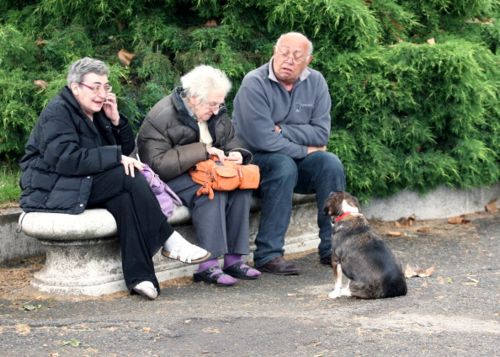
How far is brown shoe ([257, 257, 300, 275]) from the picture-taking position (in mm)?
6871

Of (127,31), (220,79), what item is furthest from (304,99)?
(127,31)

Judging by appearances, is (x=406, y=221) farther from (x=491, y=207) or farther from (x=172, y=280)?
(x=172, y=280)

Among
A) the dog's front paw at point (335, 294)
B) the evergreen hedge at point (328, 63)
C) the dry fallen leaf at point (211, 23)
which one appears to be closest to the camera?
the dog's front paw at point (335, 294)

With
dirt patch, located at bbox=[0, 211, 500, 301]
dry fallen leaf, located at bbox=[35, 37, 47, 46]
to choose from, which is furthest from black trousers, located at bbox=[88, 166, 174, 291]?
dry fallen leaf, located at bbox=[35, 37, 47, 46]

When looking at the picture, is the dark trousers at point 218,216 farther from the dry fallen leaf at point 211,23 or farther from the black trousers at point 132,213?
the dry fallen leaf at point 211,23

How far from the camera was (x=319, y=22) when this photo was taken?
26.1ft

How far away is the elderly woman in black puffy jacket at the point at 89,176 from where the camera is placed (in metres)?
5.97

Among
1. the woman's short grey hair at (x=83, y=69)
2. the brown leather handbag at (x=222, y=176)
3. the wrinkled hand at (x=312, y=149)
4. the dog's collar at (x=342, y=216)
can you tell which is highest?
the woman's short grey hair at (x=83, y=69)

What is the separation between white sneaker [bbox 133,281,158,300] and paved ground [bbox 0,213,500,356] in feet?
0.18

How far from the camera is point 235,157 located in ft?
22.0

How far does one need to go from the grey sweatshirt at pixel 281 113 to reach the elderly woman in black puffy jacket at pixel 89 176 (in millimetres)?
1111

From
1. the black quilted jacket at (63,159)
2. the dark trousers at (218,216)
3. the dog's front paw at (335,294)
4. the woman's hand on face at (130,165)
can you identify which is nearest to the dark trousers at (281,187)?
the dark trousers at (218,216)

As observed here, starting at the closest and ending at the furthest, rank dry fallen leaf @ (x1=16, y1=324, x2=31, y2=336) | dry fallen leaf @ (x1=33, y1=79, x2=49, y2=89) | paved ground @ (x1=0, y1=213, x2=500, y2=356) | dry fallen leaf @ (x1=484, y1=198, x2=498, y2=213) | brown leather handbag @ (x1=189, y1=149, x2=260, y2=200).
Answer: paved ground @ (x1=0, y1=213, x2=500, y2=356), dry fallen leaf @ (x1=16, y1=324, x2=31, y2=336), brown leather handbag @ (x1=189, y1=149, x2=260, y2=200), dry fallen leaf @ (x1=33, y1=79, x2=49, y2=89), dry fallen leaf @ (x1=484, y1=198, x2=498, y2=213)

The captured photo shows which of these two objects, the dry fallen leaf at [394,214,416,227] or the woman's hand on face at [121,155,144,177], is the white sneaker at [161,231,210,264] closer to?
the woman's hand on face at [121,155,144,177]
